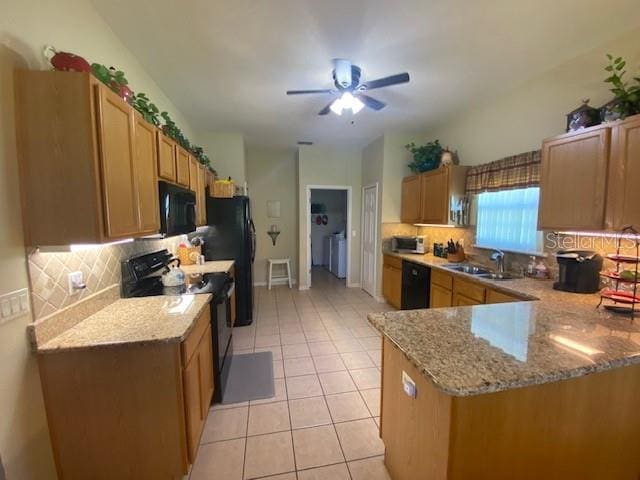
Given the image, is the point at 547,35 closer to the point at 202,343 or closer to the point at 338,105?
the point at 338,105

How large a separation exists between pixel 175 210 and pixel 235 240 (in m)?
1.48

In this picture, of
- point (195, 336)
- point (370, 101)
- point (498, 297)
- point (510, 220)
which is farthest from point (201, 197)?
point (510, 220)

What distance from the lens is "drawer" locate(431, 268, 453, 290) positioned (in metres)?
2.97

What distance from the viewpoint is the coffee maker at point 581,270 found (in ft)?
6.59

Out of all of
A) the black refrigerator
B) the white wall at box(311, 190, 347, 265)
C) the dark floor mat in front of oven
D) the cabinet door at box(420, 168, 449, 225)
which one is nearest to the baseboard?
the black refrigerator

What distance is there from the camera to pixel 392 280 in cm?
420

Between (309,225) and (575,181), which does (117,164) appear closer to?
(575,181)

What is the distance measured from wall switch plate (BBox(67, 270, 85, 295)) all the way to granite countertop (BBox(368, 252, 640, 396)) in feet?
5.21

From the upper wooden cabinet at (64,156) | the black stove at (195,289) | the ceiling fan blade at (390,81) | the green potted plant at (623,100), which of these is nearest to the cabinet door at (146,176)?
the upper wooden cabinet at (64,156)

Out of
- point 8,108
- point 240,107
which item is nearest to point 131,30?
point 8,108

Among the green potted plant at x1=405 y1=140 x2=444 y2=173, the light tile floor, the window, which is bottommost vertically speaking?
the light tile floor

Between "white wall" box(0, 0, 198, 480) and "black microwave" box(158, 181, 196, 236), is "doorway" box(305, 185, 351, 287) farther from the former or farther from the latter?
"white wall" box(0, 0, 198, 480)

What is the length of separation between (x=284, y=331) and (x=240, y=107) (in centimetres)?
279

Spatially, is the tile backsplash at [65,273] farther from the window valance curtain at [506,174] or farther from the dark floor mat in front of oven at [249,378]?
the window valance curtain at [506,174]
